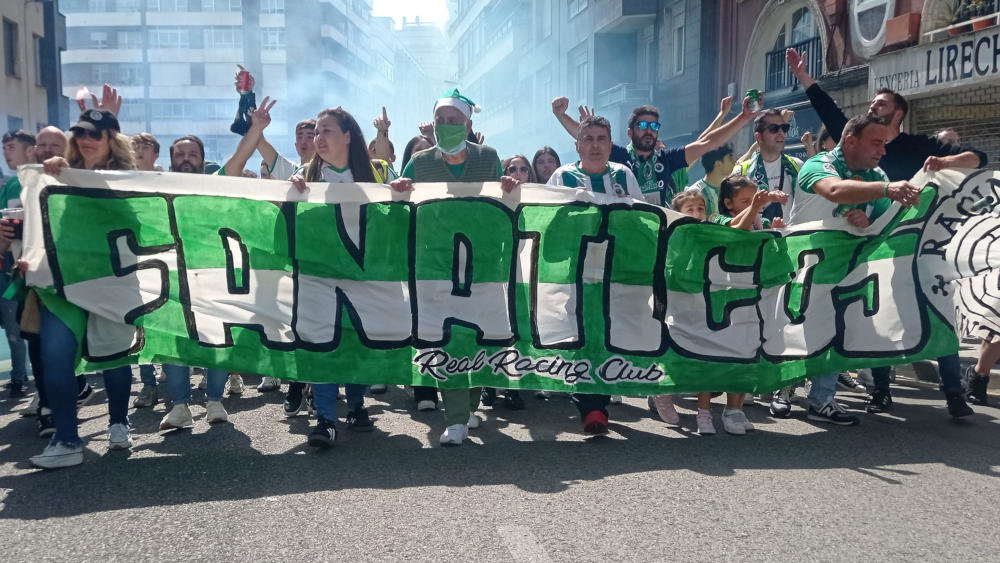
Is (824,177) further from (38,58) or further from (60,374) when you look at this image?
(38,58)

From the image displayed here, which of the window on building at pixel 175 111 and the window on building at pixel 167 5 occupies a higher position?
the window on building at pixel 167 5

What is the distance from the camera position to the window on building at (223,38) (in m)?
70.3

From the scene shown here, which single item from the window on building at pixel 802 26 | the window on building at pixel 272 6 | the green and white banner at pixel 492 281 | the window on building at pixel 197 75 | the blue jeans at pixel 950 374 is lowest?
the blue jeans at pixel 950 374

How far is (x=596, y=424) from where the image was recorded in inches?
212

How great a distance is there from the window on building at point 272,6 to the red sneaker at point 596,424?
238 feet

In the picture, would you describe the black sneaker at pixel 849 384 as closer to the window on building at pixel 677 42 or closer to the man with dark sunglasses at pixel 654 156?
the man with dark sunglasses at pixel 654 156

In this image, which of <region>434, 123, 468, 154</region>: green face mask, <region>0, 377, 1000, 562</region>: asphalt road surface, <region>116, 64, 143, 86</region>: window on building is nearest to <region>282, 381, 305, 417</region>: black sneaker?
<region>0, 377, 1000, 562</region>: asphalt road surface

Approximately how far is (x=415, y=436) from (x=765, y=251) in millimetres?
2430

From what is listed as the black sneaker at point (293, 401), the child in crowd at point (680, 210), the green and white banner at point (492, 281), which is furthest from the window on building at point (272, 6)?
the green and white banner at point (492, 281)

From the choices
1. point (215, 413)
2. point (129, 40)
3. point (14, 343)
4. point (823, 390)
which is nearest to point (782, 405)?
point (823, 390)

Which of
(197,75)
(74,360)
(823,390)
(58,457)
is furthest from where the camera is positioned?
(197,75)

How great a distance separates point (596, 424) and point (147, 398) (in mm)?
3420

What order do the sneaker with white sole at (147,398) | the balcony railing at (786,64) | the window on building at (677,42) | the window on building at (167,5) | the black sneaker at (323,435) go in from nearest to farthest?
the black sneaker at (323,435), the sneaker with white sole at (147,398), the balcony railing at (786,64), the window on building at (677,42), the window on building at (167,5)

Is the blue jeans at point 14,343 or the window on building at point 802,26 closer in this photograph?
the blue jeans at point 14,343
